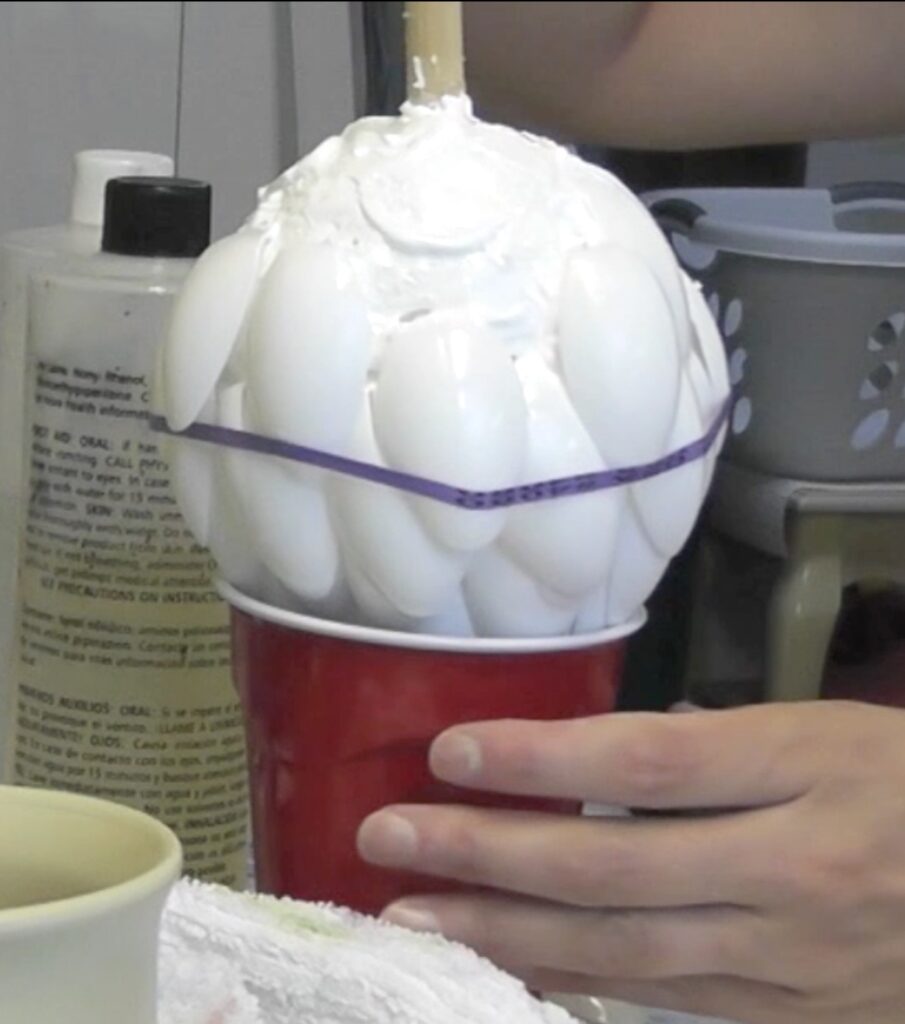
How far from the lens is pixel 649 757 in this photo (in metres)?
0.37

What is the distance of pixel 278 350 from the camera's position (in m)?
0.34

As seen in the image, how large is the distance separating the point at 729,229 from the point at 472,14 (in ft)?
1.13

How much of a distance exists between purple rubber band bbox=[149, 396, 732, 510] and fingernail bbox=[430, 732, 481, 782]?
A: 0.05m

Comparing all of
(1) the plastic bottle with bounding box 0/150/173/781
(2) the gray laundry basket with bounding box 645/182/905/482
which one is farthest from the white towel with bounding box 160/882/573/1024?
(2) the gray laundry basket with bounding box 645/182/905/482

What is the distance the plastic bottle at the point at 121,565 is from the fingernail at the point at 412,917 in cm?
10

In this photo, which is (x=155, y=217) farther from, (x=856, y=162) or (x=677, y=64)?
(x=856, y=162)

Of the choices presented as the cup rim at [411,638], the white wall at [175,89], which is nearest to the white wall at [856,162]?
the white wall at [175,89]

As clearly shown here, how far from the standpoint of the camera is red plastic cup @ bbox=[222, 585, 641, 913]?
36 centimetres

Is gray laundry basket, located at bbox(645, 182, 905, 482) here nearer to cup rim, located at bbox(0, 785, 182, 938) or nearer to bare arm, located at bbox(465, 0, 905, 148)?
bare arm, located at bbox(465, 0, 905, 148)

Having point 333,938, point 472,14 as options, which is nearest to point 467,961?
point 333,938

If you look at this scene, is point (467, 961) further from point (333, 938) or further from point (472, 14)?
point (472, 14)

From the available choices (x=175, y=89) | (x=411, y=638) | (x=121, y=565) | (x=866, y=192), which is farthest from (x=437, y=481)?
(x=866, y=192)

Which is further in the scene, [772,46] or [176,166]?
[176,166]

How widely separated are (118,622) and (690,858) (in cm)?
16
